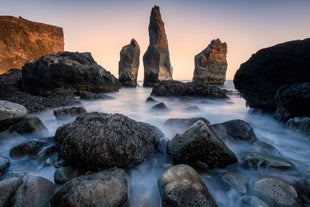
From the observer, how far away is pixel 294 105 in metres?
4.38

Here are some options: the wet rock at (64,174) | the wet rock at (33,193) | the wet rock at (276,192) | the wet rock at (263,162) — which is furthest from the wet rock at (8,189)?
the wet rock at (263,162)

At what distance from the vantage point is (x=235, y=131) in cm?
365

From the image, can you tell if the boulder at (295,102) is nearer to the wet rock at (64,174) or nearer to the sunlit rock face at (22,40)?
the wet rock at (64,174)

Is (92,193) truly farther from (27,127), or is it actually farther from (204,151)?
(27,127)

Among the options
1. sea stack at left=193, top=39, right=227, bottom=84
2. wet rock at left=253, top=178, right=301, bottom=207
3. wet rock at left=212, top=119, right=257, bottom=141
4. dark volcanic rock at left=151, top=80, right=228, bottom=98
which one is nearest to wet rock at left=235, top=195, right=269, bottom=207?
wet rock at left=253, top=178, right=301, bottom=207

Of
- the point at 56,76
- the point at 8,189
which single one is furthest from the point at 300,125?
the point at 56,76

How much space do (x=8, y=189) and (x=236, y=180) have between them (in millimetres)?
2372

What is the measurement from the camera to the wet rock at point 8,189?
1.92 metres

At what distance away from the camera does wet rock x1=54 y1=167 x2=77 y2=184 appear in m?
2.30

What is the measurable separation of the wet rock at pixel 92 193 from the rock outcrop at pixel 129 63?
29.5m

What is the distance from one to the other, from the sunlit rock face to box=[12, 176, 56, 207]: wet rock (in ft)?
192

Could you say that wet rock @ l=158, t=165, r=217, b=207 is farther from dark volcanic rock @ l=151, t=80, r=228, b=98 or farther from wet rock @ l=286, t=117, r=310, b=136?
dark volcanic rock @ l=151, t=80, r=228, b=98

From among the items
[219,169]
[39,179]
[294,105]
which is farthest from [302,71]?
[39,179]

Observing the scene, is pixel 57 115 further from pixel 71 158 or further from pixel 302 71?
pixel 302 71
